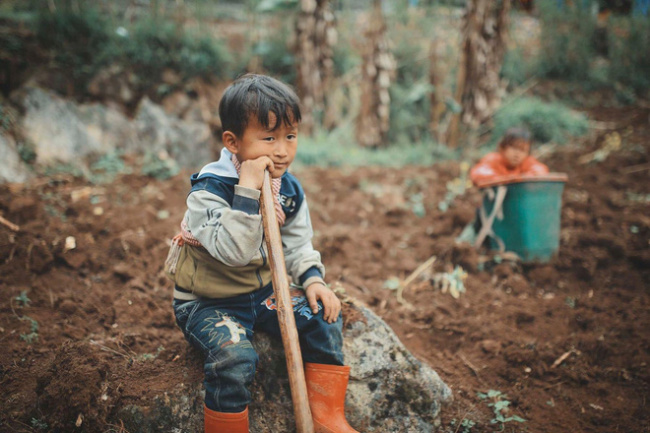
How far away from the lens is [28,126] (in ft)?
12.9

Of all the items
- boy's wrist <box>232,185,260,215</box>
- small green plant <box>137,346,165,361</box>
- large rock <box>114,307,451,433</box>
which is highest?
boy's wrist <box>232,185,260,215</box>

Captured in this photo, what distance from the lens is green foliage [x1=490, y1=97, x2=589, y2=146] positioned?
18.5 ft

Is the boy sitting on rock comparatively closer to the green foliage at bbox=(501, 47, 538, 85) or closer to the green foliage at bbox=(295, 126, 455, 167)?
the green foliage at bbox=(295, 126, 455, 167)

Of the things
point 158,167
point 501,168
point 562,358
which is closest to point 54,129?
point 158,167

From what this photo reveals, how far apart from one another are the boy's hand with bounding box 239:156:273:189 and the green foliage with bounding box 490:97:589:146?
5.13 m

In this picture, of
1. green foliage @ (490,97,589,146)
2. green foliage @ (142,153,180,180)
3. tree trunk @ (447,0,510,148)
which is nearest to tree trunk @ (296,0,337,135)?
tree trunk @ (447,0,510,148)

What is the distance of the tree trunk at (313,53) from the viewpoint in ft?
19.2

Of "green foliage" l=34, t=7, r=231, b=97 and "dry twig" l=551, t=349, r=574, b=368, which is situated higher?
"green foliage" l=34, t=7, r=231, b=97

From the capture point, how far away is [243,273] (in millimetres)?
1613

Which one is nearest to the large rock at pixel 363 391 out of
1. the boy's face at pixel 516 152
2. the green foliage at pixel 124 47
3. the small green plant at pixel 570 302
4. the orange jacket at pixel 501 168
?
the small green plant at pixel 570 302

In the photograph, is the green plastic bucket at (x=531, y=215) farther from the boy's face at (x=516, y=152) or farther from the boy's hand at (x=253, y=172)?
the boy's hand at (x=253, y=172)

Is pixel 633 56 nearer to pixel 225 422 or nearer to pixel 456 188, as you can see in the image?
pixel 456 188

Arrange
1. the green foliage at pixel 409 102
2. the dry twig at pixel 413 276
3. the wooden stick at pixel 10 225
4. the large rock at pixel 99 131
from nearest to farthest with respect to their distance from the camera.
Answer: the wooden stick at pixel 10 225 → the dry twig at pixel 413 276 → the large rock at pixel 99 131 → the green foliage at pixel 409 102

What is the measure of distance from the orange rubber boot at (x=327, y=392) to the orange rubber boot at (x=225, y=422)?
311 millimetres
